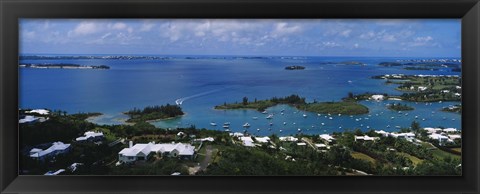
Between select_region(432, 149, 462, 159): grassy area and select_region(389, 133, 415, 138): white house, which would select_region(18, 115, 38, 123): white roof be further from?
select_region(432, 149, 462, 159): grassy area

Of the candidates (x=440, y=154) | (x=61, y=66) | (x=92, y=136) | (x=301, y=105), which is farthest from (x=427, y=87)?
(x=61, y=66)

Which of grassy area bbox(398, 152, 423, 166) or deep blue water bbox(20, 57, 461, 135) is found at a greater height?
deep blue water bbox(20, 57, 461, 135)

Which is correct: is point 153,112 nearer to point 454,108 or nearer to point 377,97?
point 377,97

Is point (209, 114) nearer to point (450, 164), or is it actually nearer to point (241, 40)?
point (241, 40)

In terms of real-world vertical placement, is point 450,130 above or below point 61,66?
below

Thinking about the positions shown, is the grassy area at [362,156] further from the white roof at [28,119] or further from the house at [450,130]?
the white roof at [28,119]

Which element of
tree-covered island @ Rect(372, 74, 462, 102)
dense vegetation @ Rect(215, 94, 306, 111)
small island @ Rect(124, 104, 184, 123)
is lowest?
small island @ Rect(124, 104, 184, 123)

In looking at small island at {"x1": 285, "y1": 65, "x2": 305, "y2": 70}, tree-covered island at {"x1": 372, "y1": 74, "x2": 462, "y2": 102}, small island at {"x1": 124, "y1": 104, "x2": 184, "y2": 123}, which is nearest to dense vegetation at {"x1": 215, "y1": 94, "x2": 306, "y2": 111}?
small island at {"x1": 285, "y1": 65, "x2": 305, "y2": 70}
